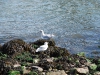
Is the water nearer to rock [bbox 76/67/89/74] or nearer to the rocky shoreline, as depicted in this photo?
the rocky shoreline

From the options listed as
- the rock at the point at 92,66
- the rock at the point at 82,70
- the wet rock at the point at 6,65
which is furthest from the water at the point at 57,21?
the wet rock at the point at 6,65

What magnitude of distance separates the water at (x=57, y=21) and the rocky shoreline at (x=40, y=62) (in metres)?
2.74

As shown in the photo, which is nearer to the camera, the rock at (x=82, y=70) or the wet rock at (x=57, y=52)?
the rock at (x=82, y=70)

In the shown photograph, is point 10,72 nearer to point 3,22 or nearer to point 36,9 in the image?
point 3,22

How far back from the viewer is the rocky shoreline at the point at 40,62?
8.88m

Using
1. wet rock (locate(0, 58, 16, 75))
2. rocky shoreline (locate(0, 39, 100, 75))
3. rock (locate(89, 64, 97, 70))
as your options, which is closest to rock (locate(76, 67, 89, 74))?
rocky shoreline (locate(0, 39, 100, 75))

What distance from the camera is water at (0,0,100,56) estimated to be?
1596cm

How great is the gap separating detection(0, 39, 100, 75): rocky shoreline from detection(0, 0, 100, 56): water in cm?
274

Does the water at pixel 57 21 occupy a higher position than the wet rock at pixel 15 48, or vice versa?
the wet rock at pixel 15 48

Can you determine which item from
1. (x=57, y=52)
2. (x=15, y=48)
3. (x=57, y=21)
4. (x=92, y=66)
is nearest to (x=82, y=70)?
(x=92, y=66)

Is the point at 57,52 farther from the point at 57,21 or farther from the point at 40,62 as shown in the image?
the point at 57,21

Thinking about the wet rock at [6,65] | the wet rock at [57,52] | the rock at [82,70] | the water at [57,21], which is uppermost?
the wet rock at [6,65]

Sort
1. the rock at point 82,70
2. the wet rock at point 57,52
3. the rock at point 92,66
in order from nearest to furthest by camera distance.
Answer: the rock at point 82,70, the rock at point 92,66, the wet rock at point 57,52

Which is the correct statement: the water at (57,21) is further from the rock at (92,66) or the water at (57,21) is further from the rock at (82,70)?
the rock at (82,70)
